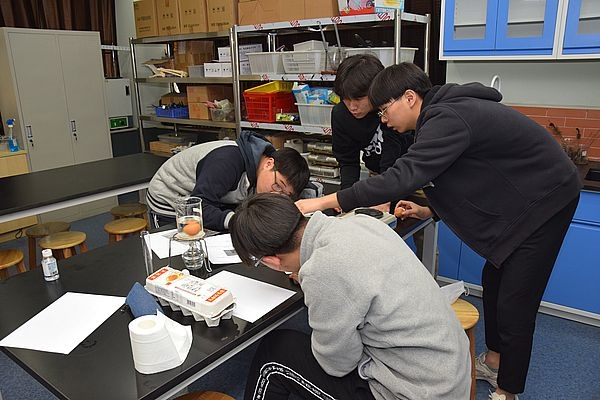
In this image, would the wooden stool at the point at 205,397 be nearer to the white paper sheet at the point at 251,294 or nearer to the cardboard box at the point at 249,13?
the white paper sheet at the point at 251,294

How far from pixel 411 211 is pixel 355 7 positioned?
1.51m

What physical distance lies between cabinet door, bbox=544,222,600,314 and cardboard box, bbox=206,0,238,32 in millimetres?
2697

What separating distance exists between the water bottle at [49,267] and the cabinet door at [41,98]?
3.00 m

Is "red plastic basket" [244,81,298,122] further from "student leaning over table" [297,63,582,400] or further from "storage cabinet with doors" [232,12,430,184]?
"student leaning over table" [297,63,582,400]

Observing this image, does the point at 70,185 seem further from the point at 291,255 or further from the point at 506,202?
the point at 506,202

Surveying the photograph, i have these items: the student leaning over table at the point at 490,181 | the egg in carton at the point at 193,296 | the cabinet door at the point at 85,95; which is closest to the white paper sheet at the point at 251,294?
the egg in carton at the point at 193,296

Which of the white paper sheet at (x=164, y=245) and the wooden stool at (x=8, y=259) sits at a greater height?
the white paper sheet at (x=164, y=245)

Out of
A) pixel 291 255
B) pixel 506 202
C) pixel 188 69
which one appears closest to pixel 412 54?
pixel 506 202

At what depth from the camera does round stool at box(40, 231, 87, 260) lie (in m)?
2.59

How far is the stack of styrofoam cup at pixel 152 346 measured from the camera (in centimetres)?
103

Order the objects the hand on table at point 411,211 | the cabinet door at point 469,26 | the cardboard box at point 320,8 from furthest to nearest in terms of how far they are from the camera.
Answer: the cardboard box at point 320,8 < the cabinet door at point 469,26 < the hand on table at point 411,211

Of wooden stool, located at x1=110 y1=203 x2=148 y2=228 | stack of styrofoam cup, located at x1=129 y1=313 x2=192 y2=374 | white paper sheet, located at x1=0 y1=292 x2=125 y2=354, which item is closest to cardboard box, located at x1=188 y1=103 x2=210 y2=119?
wooden stool, located at x1=110 y1=203 x2=148 y2=228

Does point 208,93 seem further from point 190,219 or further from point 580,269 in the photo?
point 580,269

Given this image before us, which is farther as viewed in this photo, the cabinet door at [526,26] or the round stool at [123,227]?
the round stool at [123,227]
